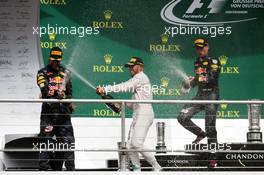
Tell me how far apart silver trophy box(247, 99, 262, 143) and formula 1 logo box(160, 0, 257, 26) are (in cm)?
235

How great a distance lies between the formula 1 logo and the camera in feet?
52.3

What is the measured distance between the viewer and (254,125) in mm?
14070

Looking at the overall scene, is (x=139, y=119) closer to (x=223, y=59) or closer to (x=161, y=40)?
(x=161, y=40)

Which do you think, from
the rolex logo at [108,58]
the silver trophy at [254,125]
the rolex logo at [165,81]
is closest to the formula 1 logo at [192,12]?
the rolex logo at [165,81]

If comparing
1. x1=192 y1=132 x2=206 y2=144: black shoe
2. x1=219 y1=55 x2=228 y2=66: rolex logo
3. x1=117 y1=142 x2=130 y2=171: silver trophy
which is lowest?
x1=117 y1=142 x2=130 y2=171: silver trophy

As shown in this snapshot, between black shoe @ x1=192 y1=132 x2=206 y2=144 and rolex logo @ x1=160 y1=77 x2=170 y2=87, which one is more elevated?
rolex logo @ x1=160 y1=77 x2=170 y2=87

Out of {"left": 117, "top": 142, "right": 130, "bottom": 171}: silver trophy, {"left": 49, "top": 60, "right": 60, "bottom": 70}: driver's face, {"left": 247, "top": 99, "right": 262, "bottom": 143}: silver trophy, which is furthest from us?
{"left": 49, "top": 60, "right": 60, "bottom": 70}: driver's face

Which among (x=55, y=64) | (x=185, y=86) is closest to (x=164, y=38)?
(x=185, y=86)

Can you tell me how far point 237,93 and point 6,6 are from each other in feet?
12.7

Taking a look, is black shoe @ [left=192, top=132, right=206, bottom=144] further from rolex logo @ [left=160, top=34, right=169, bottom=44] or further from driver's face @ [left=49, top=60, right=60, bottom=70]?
rolex logo @ [left=160, top=34, right=169, bottom=44]

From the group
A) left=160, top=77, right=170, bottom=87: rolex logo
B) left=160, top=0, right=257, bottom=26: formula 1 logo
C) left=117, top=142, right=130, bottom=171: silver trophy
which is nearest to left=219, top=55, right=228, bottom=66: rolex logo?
left=160, top=0, right=257, bottom=26: formula 1 logo

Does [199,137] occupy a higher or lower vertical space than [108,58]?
lower

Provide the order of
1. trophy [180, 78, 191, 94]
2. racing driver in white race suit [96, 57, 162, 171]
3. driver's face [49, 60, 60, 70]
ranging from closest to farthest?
racing driver in white race suit [96, 57, 162, 171] → driver's face [49, 60, 60, 70] → trophy [180, 78, 191, 94]

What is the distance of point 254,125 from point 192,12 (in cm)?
268
